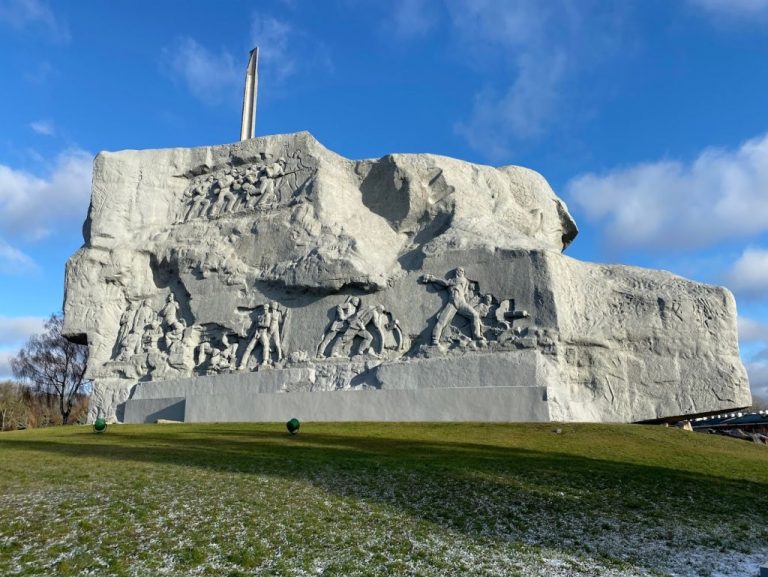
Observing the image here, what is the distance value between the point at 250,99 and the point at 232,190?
651 cm

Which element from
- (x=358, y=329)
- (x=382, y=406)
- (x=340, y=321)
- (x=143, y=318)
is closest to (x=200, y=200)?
(x=143, y=318)

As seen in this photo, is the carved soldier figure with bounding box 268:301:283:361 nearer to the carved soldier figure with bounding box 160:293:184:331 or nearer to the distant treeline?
the carved soldier figure with bounding box 160:293:184:331

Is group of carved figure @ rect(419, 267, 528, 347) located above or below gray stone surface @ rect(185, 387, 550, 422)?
above

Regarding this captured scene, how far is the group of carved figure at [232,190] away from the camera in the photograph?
60.0ft

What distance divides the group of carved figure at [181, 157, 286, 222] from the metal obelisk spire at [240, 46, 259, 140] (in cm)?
459

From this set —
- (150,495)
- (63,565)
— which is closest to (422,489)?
(150,495)

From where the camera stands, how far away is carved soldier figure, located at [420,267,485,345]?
1397cm

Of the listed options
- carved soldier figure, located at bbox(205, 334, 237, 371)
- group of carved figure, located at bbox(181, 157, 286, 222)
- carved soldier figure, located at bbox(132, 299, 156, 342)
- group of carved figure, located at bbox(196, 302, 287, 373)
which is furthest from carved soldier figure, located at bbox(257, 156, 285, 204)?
carved soldier figure, located at bbox(132, 299, 156, 342)

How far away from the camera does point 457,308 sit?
46.6 ft

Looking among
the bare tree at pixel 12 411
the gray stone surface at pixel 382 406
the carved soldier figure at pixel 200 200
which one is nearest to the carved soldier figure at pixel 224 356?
the gray stone surface at pixel 382 406

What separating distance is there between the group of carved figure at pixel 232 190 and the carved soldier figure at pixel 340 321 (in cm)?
424

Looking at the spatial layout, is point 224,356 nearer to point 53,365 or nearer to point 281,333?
point 281,333

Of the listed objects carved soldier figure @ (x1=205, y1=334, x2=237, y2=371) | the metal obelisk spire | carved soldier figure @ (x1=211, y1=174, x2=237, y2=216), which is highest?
the metal obelisk spire

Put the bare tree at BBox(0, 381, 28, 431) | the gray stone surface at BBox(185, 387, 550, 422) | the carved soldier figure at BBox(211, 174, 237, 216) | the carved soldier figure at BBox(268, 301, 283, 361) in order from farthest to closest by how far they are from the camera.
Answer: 1. the bare tree at BBox(0, 381, 28, 431)
2. the carved soldier figure at BBox(211, 174, 237, 216)
3. the carved soldier figure at BBox(268, 301, 283, 361)
4. the gray stone surface at BBox(185, 387, 550, 422)
